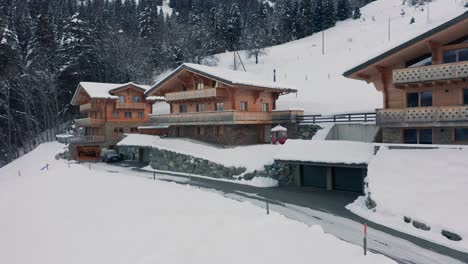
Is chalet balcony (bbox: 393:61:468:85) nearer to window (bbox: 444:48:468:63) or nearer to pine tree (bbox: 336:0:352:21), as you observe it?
window (bbox: 444:48:468:63)

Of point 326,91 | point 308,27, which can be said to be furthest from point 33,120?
point 308,27

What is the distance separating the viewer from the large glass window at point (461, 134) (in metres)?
22.4

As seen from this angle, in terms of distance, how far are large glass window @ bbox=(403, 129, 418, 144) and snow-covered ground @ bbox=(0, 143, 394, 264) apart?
515 inches

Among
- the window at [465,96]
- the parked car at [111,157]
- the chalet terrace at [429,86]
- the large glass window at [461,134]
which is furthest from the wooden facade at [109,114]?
the window at [465,96]

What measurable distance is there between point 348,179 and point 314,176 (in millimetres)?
2675

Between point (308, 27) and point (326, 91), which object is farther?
point (308, 27)

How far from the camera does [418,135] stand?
2409cm

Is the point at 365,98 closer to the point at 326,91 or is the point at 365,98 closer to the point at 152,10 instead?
the point at 326,91

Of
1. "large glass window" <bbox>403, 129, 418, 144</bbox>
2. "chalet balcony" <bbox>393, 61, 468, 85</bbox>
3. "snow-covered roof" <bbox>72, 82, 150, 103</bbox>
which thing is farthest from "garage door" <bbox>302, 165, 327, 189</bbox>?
"snow-covered roof" <bbox>72, 82, 150, 103</bbox>

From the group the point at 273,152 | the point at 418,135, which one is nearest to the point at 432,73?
the point at 418,135

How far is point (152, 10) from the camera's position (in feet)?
301

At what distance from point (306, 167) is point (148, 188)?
39.8 ft

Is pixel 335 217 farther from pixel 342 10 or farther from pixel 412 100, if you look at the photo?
pixel 342 10

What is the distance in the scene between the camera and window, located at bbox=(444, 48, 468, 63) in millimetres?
22531
